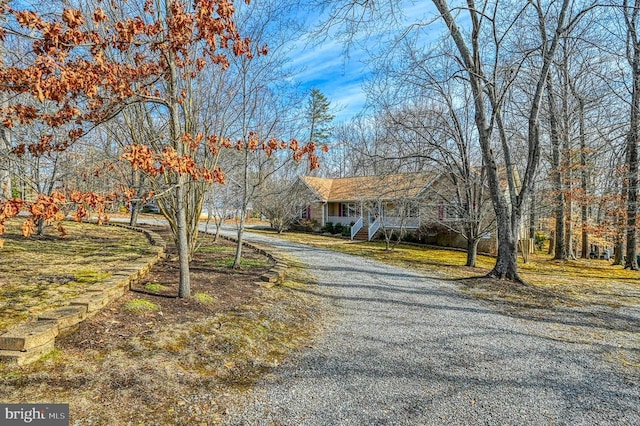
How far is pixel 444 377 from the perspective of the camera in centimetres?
334

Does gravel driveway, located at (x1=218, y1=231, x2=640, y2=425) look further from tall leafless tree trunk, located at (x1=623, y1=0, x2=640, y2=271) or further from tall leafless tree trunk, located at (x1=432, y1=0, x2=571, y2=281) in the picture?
tall leafless tree trunk, located at (x1=623, y1=0, x2=640, y2=271)

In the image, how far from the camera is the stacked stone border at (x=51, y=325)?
113 inches

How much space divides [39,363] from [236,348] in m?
1.66

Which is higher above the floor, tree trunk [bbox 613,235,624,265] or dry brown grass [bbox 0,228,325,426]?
tree trunk [bbox 613,235,624,265]

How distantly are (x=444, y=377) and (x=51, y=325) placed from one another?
12.2 ft

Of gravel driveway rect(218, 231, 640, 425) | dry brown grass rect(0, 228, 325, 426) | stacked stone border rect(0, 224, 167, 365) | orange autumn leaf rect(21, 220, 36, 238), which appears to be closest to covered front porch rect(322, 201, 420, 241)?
gravel driveway rect(218, 231, 640, 425)

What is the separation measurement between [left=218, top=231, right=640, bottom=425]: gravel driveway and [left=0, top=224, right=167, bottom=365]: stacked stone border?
1826 millimetres

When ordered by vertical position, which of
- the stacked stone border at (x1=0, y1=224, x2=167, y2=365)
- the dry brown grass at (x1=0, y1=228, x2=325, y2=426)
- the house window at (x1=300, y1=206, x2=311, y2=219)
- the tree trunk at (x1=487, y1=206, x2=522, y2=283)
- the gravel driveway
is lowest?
the gravel driveway

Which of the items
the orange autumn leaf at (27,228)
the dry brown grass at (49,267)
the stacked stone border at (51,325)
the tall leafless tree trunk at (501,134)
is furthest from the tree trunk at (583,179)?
the dry brown grass at (49,267)

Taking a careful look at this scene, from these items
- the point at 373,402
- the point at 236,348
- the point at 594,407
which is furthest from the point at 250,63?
the point at 594,407

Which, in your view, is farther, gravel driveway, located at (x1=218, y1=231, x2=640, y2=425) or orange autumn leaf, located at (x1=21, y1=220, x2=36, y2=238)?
gravel driveway, located at (x1=218, y1=231, x2=640, y2=425)

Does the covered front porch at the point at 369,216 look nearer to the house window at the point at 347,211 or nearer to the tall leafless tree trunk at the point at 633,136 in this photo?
the house window at the point at 347,211

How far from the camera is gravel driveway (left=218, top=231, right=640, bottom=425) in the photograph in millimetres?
2701

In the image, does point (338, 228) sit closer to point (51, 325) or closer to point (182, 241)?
point (182, 241)
